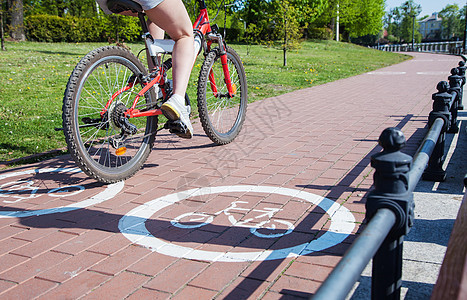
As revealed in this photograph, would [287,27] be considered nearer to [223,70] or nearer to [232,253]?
[223,70]

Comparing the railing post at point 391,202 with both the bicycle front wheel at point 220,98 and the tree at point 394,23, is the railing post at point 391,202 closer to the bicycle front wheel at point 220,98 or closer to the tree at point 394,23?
the bicycle front wheel at point 220,98

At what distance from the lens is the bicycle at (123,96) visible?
3506 millimetres

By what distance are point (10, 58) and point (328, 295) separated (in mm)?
15786

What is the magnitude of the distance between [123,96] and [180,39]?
734 mm

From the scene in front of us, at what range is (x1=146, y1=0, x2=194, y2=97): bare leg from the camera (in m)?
3.91

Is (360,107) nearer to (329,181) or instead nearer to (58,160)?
(329,181)

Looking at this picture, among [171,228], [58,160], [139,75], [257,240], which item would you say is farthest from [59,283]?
[58,160]

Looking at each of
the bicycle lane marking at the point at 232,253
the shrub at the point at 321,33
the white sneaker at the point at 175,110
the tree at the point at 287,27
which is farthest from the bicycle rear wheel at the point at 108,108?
the shrub at the point at 321,33

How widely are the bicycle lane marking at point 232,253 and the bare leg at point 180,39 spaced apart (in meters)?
1.03

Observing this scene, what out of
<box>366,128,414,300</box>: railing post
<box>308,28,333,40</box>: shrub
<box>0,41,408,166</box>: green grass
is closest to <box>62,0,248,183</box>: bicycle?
<box>0,41,408,166</box>: green grass

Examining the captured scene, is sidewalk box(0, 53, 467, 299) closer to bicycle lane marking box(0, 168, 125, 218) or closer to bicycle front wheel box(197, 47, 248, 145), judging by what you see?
bicycle lane marking box(0, 168, 125, 218)

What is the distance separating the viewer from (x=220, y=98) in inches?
211

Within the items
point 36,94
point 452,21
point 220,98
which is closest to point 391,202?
point 220,98

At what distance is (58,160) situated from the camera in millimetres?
4699
